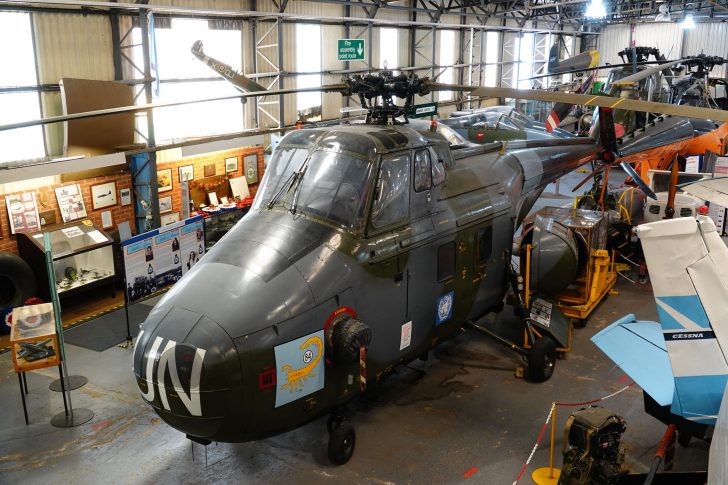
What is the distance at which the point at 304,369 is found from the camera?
5.86 m

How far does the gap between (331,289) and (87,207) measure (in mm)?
7789

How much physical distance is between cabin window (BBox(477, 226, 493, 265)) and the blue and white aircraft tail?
9.51 ft

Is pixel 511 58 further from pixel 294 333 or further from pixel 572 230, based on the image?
pixel 294 333

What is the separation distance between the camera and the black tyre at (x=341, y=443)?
6594 mm

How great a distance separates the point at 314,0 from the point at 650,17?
31.1 meters

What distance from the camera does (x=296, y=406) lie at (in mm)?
5930

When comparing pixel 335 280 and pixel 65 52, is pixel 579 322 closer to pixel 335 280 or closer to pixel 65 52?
pixel 335 280

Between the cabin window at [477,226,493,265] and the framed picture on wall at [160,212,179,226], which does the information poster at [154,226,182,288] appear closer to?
the framed picture on wall at [160,212,179,226]

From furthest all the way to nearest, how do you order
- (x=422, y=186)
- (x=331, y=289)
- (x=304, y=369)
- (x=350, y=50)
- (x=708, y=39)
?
(x=708, y=39), (x=350, y=50), (x=422, y=186), (x=331, y=289), (x=304, y=369)

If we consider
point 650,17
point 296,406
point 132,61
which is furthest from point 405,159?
point 650,17

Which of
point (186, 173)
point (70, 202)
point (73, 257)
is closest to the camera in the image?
point (73, 257)

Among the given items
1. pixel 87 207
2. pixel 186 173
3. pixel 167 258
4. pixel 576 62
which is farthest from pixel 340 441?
pixel 576 62

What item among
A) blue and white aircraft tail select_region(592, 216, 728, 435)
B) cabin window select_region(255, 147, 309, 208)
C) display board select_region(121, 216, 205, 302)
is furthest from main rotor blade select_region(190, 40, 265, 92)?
blue and white aircraft tail select_region(592, 216, 728, 435)

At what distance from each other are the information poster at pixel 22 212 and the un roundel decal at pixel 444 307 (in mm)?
7495
